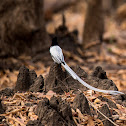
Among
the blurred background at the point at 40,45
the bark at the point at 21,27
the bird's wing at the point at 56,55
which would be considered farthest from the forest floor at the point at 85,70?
the bird's wing at the point at 56,55

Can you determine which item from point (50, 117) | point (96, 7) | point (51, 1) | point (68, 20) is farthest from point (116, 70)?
point (51, 1)

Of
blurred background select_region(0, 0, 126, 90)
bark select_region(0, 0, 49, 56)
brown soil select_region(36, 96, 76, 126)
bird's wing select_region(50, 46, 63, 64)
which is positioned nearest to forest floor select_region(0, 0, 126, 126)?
blurred background select_region(0, 0, 126, 90)

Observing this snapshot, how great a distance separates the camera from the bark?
8453mm

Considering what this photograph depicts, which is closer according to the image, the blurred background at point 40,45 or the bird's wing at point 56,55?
the bird's wing at point 56,55

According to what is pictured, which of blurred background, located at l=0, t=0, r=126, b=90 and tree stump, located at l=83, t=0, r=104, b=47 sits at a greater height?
tree stump, located at l=83, t=0, r=104, b=47

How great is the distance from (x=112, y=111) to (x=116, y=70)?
15.1 feet

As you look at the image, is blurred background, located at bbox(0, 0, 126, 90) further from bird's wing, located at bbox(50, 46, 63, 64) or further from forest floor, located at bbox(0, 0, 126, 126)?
bird's wing, located at bbox(50, 46, 63, 64)

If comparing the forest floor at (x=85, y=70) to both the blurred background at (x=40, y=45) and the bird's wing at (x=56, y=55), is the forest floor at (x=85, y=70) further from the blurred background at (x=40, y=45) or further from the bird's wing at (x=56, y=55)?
the bird's wing at (x=56, y=55)

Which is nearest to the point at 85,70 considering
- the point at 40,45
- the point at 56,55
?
the point at 40,45

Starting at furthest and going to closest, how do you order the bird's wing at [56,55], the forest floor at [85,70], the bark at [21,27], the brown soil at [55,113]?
the bark at [21,27] → the bird's wing at [56,55] → the forest floor at [85,70] → the brown soil at [55,113]

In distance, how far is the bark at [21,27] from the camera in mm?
8453

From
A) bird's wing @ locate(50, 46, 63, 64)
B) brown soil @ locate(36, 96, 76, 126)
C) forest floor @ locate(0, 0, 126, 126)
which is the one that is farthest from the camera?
bird's wing @ locate(50, 46, 63, 64)

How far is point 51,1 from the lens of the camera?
2053cm

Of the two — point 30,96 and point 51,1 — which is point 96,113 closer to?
point 30,96
